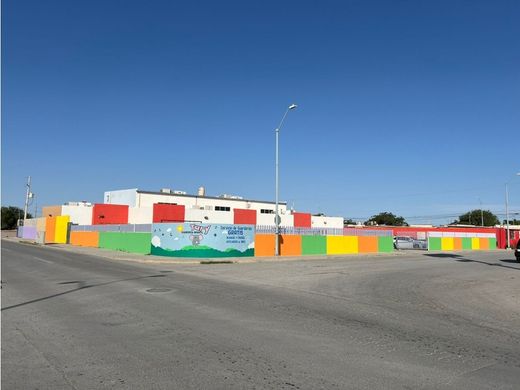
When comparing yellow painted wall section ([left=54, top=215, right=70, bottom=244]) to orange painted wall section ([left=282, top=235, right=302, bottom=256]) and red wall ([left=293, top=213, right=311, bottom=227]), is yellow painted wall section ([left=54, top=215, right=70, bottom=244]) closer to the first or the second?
orange painted wall section ([left=282, top=235, right=302, bottom=256])

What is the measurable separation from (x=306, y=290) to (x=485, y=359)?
825 centimetres

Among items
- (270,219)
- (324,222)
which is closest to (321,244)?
(270,219)

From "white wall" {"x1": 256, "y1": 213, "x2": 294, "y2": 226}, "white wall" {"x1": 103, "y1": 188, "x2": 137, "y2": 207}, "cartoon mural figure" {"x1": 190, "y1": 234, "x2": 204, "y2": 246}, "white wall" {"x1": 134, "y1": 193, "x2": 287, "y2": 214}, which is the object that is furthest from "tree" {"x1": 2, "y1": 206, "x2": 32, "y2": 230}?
"cartoon mural figure" {"x1": 190, "y1": 234, "x2": 204, "y2": 246}

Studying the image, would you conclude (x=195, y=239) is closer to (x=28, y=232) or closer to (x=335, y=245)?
(x=335, y=245)

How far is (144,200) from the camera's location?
6906 centimetres

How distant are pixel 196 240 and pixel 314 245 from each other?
1116 centimetres

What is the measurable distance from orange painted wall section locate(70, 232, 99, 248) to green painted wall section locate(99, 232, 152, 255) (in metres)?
1.70

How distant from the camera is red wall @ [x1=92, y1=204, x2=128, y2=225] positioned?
64.8 m

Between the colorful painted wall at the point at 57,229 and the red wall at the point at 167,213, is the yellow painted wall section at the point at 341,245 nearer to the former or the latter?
the red wall at the point at 167,213

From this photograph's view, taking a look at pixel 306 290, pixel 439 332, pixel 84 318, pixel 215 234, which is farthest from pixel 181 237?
pixel 439 332

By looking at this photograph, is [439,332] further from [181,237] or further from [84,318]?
[181,237]

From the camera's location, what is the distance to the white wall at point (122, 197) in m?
69.4

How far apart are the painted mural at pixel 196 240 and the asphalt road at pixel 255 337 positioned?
51.2ft

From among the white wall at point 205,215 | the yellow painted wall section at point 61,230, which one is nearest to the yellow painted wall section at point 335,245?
the white wall at point 205,215
